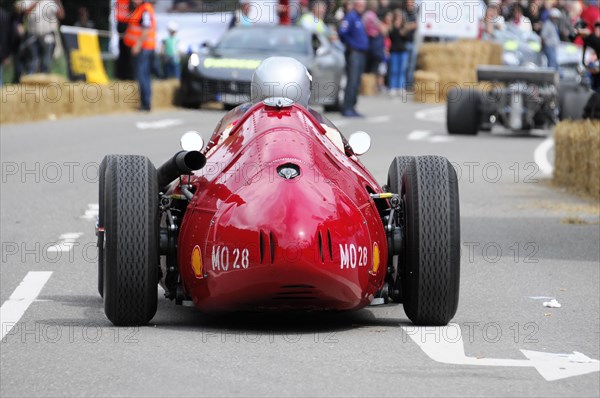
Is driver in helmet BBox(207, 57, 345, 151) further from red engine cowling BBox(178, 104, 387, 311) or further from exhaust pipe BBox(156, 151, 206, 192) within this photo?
red engine cowling BBox(178, 104, 387, 311)

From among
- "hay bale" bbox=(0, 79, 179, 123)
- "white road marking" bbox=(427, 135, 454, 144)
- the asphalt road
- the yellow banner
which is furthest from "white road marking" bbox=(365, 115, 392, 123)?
the asphalt road

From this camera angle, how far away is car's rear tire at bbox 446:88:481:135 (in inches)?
933

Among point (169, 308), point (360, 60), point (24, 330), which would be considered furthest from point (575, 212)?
point (360, 60)

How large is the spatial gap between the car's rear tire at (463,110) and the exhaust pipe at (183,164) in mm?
15825

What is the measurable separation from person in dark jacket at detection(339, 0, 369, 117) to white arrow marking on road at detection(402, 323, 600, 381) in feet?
64.1

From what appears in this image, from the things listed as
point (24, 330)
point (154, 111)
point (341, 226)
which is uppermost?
point (341, 226)

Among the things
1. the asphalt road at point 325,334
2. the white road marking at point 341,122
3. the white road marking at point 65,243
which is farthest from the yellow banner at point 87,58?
the white road marking at point 65,243

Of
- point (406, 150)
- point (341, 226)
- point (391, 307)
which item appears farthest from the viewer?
point (406, 150)

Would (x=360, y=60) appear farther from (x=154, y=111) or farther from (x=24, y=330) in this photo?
(x=24, y=330)

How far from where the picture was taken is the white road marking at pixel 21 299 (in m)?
8.19

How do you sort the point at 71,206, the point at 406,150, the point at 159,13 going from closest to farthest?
the point at 71,206 → the point at 406,150 → the point at 159,13

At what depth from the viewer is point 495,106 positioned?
2394cm

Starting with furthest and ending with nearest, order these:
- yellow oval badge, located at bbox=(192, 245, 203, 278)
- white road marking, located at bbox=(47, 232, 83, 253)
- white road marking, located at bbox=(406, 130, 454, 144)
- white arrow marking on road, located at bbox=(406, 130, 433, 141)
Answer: white arrow marking on road, located at bbox=(406, 130, 433, 141)
white road marking, located at bbox=(406, 130, 454, 144)
white road marking, located at bbox=(47, 232, 83, 253)
yellow oval badge, located at bbox=(192, 245, 203, 278)

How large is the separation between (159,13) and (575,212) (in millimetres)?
23147
